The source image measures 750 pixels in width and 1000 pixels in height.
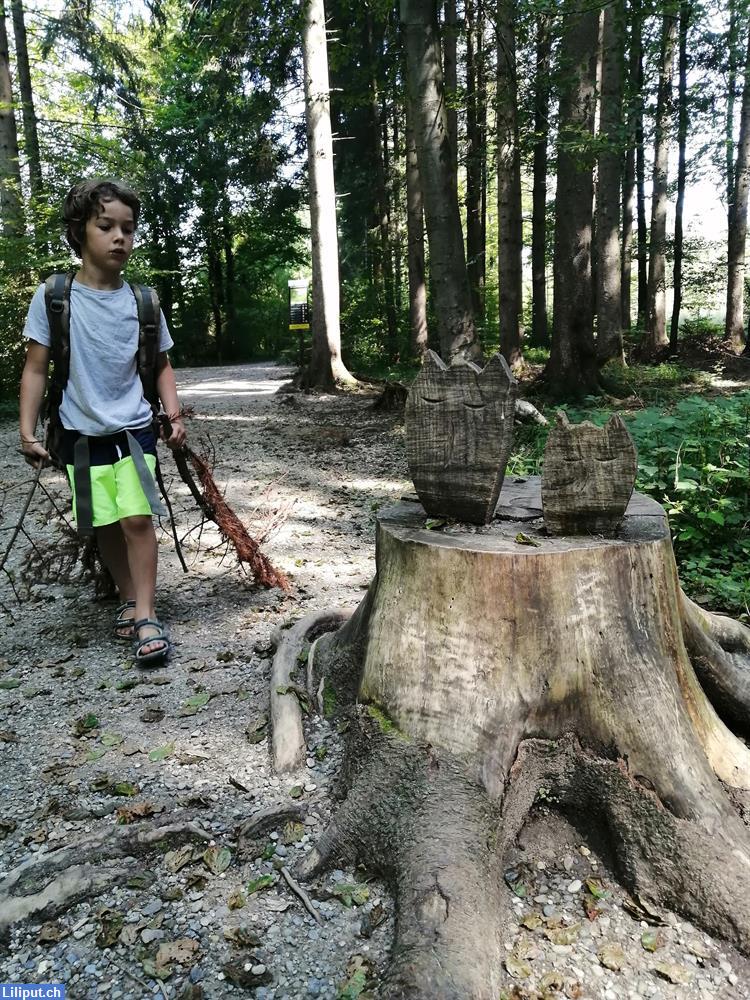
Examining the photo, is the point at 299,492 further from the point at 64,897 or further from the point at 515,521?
the point at 64,897

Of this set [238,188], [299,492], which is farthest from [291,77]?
[299,492]

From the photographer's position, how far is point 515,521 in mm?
2457

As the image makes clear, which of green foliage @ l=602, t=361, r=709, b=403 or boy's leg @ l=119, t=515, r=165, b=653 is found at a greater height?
green foliage @ l=602, t=361, r=709, b=403

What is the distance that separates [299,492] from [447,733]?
467 cm

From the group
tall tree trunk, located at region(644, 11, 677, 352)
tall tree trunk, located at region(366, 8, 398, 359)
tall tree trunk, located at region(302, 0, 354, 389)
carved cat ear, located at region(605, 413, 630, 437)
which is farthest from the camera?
tall tree trunk, located at region(366, 8, 398, 359)

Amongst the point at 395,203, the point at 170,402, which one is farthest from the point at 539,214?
the point at 170,402

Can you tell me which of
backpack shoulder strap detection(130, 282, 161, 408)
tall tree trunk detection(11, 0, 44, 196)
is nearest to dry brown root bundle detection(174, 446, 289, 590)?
backpack shoulder strap detection(130, 282, 161, 408)

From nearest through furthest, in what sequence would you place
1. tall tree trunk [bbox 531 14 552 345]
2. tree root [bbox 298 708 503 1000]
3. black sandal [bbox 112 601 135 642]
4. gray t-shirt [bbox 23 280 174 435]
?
tree root [bbox 298 708 503 1000] → gray t-shirt [bbox 23 280 174 435] → black sandal [bbox 112 601 135 642] → tall tree trunk [bbox 531 14 552 345]

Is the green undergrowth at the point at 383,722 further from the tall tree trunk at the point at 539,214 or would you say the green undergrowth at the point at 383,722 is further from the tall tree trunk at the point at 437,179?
the tall tree trunk at the point at 539,214

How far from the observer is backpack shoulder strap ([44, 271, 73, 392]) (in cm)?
293

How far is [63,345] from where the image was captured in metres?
2.95

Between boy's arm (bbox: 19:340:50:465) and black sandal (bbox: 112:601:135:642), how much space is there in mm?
970

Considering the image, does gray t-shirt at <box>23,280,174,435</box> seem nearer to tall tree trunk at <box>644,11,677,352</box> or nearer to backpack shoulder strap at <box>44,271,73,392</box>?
backpack shoulder strap at <box>44,271,73,392</box>

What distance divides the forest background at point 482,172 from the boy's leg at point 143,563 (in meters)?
2.95
